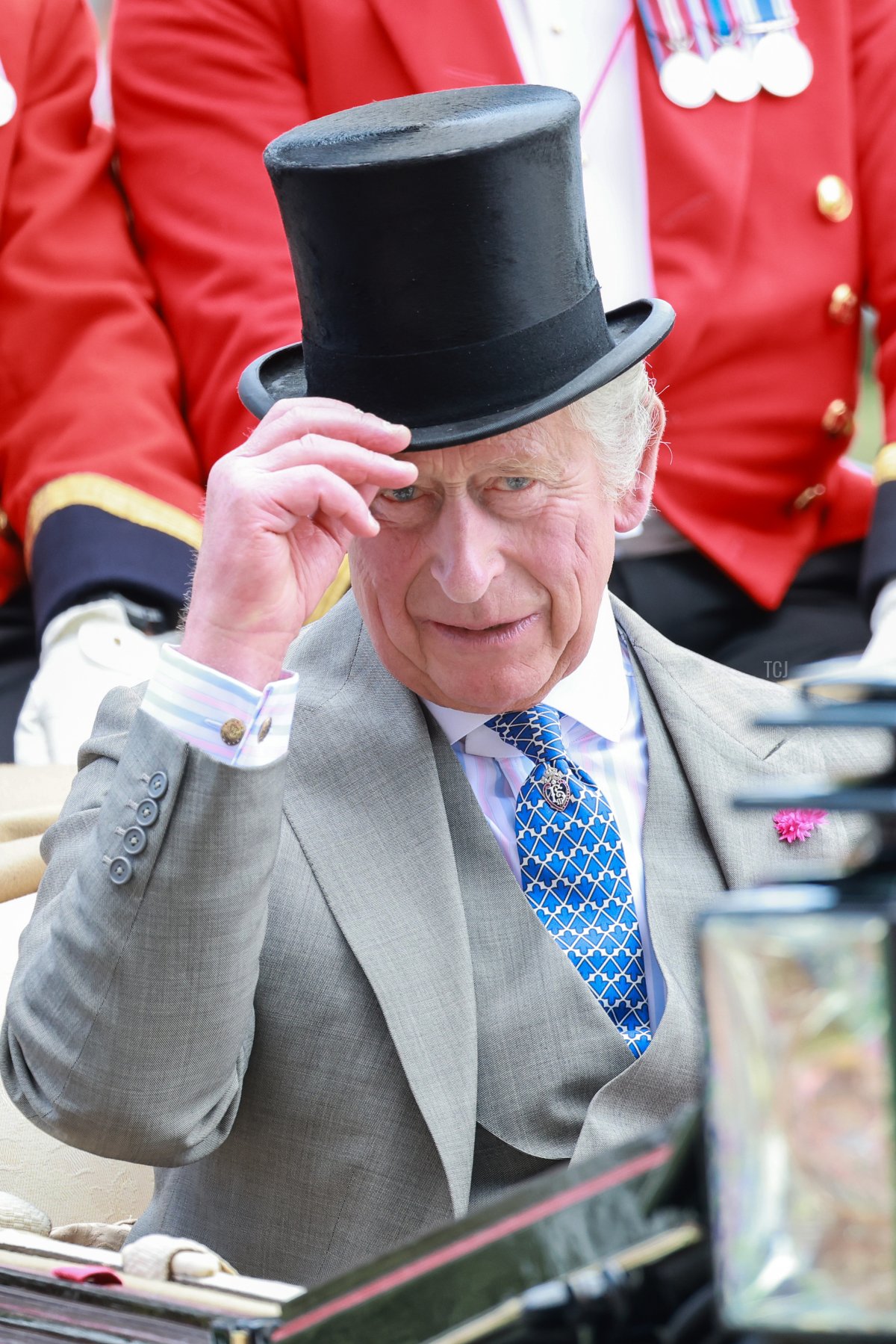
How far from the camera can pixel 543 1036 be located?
5.10 ft

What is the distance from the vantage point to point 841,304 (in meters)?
2.65

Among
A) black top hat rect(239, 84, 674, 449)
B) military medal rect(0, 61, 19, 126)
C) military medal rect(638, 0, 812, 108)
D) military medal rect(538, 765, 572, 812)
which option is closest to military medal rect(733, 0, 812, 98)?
military medal rect(638, 0, 812, 108)

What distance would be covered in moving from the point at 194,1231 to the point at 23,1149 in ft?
0.97

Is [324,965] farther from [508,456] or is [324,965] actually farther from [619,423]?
[619,423]

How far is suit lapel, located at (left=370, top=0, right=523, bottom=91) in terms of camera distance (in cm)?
257

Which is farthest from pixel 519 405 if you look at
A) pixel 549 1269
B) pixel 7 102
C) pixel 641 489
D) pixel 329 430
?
pixel 7 102

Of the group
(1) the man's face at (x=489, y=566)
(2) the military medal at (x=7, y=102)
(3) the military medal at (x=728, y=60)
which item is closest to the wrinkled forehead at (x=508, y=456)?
(1) the man's face at (x=489, y=566)

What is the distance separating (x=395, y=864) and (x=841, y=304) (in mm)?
1424

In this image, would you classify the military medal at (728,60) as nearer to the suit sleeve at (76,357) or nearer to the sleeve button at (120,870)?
the suit sleeve at (76,357)

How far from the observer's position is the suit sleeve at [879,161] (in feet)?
8.82

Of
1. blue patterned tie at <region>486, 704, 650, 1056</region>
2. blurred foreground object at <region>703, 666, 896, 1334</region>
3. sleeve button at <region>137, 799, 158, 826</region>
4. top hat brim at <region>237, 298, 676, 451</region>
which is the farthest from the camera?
blue patterned tie at <region>486, 704, 650, 1056</region>

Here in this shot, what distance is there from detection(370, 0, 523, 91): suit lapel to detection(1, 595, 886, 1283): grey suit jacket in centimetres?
114

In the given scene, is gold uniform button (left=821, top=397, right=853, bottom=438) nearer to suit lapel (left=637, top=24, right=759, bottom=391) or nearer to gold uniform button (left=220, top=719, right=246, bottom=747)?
suit lapel (left=637, top=24, right=759, bottom=391)

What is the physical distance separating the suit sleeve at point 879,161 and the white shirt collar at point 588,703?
1050mm
